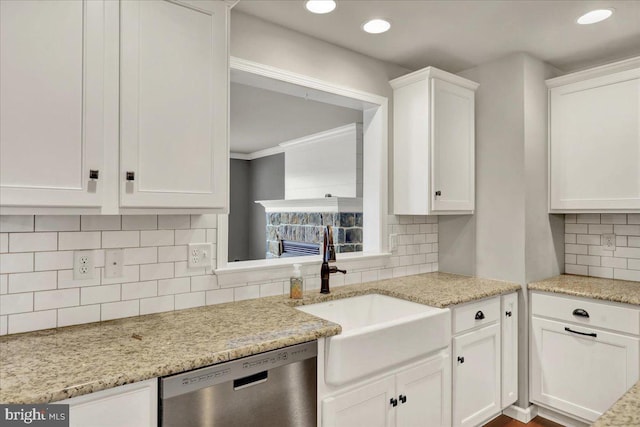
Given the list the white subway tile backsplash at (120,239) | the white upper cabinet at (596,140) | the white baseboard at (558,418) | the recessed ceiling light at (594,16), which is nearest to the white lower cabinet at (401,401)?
the white baseboard at (558,418)

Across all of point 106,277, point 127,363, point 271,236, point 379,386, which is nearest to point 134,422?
point 127,363

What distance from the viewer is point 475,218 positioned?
2.91 m

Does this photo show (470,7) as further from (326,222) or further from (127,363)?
(326,222)

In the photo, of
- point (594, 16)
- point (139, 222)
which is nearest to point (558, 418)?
point (594, 16)

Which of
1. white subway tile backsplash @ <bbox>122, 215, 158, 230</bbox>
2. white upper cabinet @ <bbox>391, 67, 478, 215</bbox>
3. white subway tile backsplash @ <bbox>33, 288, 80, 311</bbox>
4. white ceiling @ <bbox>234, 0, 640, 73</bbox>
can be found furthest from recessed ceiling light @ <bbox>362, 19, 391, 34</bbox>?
white subway tile backsplash @ <bbox>33, 288, 80, 311</bbox>

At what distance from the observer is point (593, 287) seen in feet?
8.24

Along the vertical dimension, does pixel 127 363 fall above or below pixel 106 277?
below

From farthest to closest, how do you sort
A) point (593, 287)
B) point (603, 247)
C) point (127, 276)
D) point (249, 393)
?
point (603, 247), point (593, 287), point (127, 276), point (249, 393)

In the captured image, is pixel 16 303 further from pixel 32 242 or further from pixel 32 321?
pixel 32 242

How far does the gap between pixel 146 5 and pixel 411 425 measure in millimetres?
2173

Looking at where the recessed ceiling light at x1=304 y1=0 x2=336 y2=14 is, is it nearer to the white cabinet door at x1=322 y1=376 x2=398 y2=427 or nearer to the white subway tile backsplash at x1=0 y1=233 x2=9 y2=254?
the white subway tile backsplash at x1=0 y1=233 x2=9 y2=254

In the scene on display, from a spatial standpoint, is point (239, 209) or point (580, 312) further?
point (239, 209)

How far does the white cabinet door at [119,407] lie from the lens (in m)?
1.13
